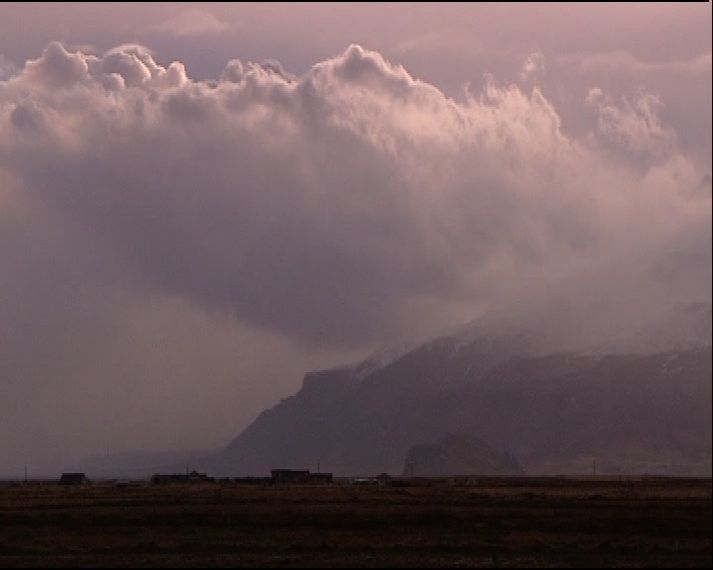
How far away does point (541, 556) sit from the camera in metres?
84.9

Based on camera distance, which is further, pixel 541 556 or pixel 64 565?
pixel 541 556

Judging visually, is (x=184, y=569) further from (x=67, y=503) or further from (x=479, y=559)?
(x=67, y=503)

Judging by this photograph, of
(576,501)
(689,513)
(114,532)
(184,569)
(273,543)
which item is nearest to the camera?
(184,569)

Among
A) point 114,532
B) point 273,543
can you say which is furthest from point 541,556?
point 114,532

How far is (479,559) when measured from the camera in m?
82.4

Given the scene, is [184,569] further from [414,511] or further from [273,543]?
[414,511]

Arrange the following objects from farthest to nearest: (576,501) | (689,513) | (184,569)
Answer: (576,501), (689,513), (184,569)

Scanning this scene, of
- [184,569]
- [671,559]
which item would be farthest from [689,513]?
[184,569]

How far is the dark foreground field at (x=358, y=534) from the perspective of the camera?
3246 inches

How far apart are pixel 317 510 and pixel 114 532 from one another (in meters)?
31.1

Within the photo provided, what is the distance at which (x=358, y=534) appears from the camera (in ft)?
335

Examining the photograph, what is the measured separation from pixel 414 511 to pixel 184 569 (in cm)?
5611

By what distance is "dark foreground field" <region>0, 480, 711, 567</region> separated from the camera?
82438 mm

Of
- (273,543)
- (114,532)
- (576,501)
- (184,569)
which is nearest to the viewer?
(184,569)
